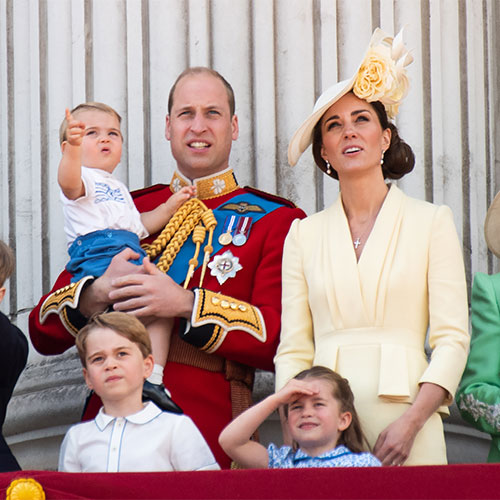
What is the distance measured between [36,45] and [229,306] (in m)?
1.73

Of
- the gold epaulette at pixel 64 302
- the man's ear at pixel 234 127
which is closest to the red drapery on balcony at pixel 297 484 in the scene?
the gold epaulette at pixel 64 302

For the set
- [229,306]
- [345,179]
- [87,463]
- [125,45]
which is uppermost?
[125,45]

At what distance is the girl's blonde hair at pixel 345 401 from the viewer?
4.22 m

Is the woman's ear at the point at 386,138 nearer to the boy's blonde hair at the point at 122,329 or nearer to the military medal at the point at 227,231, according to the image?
the military medal at the point at 227,231

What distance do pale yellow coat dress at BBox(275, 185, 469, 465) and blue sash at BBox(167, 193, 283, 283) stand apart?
464 mm

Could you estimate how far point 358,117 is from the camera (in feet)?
15.7

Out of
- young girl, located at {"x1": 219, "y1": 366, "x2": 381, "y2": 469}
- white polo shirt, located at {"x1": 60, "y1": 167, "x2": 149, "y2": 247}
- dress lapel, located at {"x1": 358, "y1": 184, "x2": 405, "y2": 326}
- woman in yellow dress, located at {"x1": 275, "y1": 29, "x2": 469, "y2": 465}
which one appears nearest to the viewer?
young girl, located at {"x1": 219, "y1": 366, "x2": 381, "y2": 469}

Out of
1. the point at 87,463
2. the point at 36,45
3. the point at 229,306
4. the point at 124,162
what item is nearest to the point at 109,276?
the point at 229,306

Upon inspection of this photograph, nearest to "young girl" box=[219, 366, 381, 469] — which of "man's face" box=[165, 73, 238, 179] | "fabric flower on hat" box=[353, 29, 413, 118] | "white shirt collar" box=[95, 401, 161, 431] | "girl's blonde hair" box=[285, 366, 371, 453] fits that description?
"girl's blonde hair" box=[285, 366, 371, 453]

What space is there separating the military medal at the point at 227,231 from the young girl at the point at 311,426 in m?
0.91

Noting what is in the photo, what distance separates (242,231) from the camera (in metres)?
5.14

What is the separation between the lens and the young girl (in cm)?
420

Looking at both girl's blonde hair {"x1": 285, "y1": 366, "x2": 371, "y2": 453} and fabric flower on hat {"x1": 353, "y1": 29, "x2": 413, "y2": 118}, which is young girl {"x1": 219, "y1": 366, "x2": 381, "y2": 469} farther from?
fabric flower on hat {"x1": 353, "y1": 29, "x2": 413, "y2": 118}

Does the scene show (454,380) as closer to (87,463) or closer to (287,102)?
(87,463)
